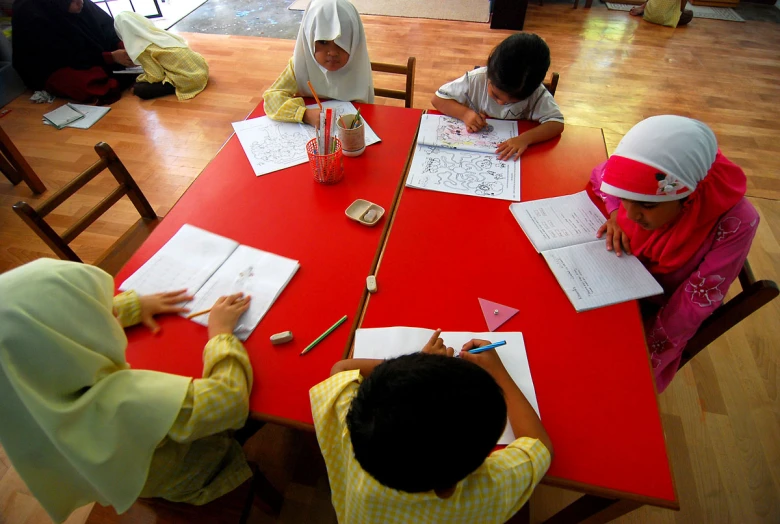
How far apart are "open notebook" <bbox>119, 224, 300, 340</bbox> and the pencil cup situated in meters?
0.53

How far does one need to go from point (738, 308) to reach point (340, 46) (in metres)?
1.59

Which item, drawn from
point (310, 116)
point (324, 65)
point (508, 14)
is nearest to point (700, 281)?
point (310, 116)

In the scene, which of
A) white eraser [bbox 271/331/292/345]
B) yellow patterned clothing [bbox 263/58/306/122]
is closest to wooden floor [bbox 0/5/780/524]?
white eraser [bbox 271/331/292/345]

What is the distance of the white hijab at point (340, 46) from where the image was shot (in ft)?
5.19

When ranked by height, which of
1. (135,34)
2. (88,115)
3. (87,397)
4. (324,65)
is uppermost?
(324,65)

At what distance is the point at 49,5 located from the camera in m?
3.10

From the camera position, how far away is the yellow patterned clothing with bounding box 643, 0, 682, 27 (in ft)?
14.1

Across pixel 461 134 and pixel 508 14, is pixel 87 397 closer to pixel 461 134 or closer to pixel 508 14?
pixel 461 134

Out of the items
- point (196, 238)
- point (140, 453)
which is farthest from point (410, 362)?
point (196, 238)

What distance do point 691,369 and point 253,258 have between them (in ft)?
5.90

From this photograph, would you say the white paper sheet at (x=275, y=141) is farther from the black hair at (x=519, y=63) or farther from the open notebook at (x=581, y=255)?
the open notebook at (x=581, y=255)

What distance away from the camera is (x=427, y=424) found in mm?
572

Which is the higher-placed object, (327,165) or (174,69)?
(327,165)

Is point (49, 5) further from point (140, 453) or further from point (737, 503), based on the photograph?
point (737, 503)
